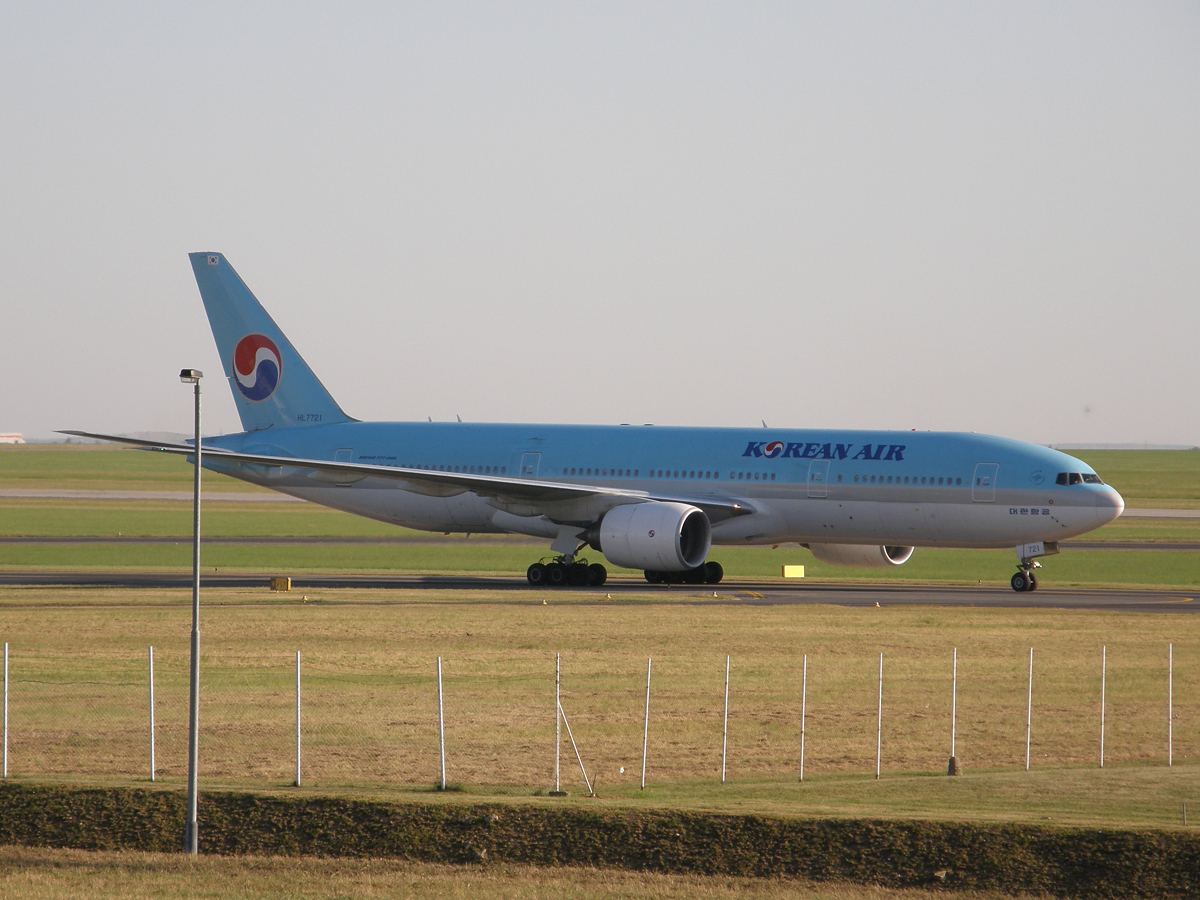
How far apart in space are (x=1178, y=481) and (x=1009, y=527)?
6258 inches

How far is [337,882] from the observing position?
18.1 m

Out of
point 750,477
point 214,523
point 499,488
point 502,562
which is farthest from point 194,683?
point 214,523

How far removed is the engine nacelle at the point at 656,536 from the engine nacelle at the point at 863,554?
542 centimetres

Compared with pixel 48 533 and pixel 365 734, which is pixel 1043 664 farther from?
pixel 48 533

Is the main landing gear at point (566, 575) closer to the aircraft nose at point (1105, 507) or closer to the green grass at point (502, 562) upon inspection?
the green grass at point (502, 562)

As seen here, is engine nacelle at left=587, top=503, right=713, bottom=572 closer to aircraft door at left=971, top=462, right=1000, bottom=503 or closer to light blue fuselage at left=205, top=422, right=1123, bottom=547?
light blue fuselage at left=205, top=422, right=1123, bottom=547

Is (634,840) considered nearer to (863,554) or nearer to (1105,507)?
(1105,507)

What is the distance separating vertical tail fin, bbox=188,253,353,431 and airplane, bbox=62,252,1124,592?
0.18 feet

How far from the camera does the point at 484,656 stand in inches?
1259

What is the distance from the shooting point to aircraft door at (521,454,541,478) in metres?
51.8

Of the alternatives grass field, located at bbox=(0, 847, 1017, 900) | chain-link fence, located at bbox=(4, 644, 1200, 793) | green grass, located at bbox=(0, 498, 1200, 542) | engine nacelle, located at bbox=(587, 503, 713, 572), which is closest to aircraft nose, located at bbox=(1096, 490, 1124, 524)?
engine nacelle, located at bbox=(587, 503, 713, 572)

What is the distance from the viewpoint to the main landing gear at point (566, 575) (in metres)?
48.9

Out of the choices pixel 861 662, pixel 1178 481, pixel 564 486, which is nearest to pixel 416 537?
pixel 564 486

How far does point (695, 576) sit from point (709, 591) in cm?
152
